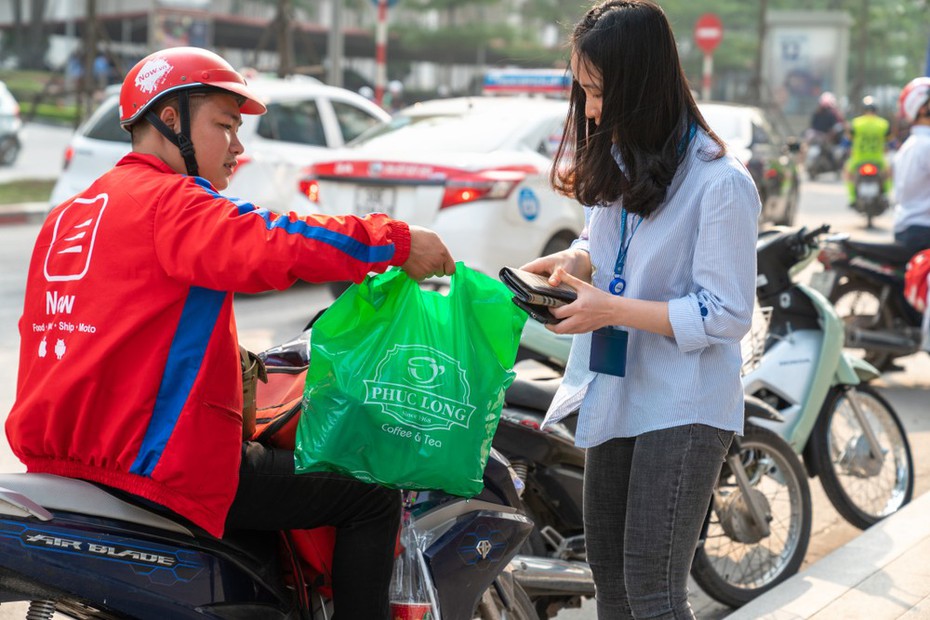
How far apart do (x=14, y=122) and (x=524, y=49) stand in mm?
24720

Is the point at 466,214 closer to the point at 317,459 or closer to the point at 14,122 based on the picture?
the point at 317,459

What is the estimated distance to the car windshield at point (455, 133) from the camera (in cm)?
854

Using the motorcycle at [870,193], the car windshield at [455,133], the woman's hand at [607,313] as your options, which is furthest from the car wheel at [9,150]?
the woman's hand at [607,313]

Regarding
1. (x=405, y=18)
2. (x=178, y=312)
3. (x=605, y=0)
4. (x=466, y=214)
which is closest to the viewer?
(x=178, y=312)

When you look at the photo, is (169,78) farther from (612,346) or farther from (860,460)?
(860,460)

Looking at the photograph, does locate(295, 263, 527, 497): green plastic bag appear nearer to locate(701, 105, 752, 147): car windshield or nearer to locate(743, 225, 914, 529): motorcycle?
locate(743, 225, 914, 529): motorcycle

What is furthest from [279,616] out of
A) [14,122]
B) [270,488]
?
[14,122]

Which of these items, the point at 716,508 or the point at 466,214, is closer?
the point at 716,508

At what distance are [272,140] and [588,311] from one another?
326 inches

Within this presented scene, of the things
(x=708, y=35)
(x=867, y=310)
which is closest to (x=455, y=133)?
(x=867, y=310)

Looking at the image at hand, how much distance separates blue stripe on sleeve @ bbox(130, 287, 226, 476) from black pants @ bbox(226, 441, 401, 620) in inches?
9.9

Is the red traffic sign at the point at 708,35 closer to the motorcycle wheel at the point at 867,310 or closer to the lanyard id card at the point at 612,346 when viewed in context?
the motorcycle wheel at the point at 867,310

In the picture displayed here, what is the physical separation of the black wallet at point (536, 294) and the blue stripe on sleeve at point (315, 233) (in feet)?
0.86

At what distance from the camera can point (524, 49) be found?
4084 cm
